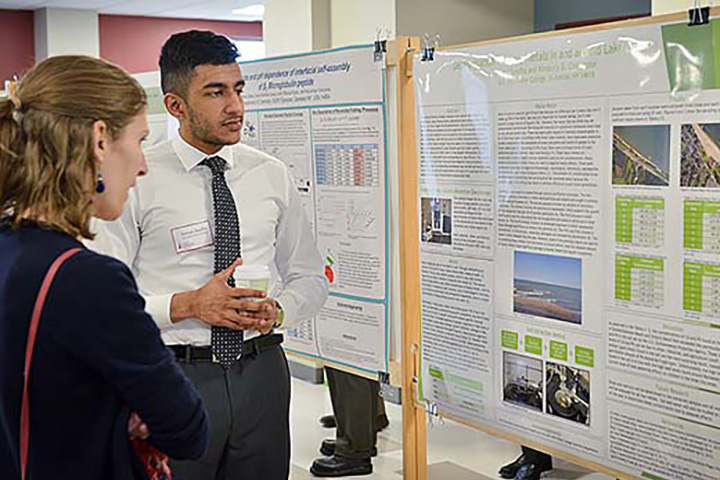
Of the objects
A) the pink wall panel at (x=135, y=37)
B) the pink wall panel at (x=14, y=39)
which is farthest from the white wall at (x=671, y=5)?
the pink wall panel at (x=14, y=39)

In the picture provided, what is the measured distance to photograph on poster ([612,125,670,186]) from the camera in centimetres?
222

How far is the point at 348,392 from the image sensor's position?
13.3 feet

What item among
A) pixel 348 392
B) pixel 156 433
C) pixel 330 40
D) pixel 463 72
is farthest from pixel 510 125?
pixel 330 40

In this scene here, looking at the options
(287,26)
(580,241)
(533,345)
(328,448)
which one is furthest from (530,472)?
(287,26)

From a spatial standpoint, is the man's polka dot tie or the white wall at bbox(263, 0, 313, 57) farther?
the white wall at bbox(263, 0, 313, 57)

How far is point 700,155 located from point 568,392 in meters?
0.74

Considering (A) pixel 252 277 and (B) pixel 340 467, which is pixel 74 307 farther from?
(B) pixel 340 467

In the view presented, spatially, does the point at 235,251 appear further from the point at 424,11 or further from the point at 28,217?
the point at 424,11

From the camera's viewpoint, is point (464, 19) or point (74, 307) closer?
point (74, 307)

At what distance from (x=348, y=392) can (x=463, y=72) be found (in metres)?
1.75

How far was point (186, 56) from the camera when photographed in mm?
2246

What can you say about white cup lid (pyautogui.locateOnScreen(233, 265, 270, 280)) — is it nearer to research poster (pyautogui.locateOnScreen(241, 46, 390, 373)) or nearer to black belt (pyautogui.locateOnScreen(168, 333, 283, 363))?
black belt (pyautogui.locateOnScreen(168, 333, 283, 363))

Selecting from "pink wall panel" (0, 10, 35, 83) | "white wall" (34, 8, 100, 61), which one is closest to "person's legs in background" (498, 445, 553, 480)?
"white wall" (34, 8, 100, 61)

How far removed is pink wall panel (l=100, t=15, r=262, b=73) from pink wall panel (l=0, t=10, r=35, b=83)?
0.80 m
